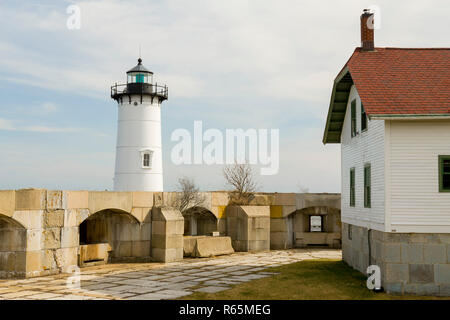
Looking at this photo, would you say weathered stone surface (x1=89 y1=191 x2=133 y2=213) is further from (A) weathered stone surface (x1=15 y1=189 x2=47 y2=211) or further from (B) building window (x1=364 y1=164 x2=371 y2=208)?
(B) building window (x1=364 y1=164 x2=371 y2=208)

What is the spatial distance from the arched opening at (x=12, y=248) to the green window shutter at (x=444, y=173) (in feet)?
42.8

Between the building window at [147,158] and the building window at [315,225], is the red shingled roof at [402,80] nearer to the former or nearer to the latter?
the building window at [315,225]

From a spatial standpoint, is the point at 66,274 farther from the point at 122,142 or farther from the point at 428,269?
the point at 122,142

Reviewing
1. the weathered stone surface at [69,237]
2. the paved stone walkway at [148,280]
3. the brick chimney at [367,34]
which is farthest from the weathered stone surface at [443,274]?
the weathered stone surface at [69,237]

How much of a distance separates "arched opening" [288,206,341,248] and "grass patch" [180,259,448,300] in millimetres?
8733

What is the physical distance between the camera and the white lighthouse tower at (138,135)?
32875mm

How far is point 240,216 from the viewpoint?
25.2 m

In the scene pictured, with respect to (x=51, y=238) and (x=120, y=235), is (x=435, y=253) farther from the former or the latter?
(x=120, y=235)

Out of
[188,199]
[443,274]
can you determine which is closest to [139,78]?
[188,199]

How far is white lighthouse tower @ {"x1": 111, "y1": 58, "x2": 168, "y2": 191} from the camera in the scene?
32.9 meters

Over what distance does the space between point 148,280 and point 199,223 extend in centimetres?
1120

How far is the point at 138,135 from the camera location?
3312 centimetres
